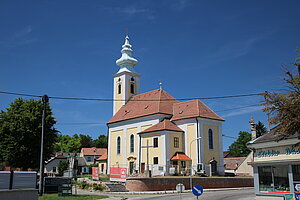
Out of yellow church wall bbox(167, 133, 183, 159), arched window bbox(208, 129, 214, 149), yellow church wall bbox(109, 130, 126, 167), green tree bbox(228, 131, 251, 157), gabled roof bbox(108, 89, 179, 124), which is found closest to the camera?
yellow church wall bbox(167, 133, 183, 159)

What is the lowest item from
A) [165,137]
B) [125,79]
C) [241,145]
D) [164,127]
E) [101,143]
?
[165,137]

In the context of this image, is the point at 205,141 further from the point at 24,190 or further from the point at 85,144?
the point at 85,144

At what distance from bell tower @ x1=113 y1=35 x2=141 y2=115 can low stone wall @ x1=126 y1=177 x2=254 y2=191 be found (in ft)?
88.5

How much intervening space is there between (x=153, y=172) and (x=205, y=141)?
838 centimetres

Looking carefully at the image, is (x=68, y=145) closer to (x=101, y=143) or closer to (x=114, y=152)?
(x=101, y=143)

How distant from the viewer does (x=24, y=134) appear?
1374 inches

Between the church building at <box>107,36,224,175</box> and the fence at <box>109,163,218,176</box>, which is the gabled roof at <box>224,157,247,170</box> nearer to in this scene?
the church building at <box>107,36,224,175</box>

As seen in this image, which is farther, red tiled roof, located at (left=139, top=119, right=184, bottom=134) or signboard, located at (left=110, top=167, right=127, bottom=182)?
red tiled roof, located at (left=139, top=119, right=184, bottom=134)

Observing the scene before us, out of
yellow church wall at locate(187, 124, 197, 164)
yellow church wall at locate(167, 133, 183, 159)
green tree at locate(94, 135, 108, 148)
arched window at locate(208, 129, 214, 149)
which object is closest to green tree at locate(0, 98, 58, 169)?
yellow church wall at locate(167, 133, 183, 159)

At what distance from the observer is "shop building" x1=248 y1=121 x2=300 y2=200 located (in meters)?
19.6

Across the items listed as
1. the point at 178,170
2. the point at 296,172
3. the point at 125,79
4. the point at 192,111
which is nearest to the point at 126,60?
the point at 125,79

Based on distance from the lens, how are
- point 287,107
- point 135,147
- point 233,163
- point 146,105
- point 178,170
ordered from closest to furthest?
point 287,107
point 178,170
point 135,147
point 146,105
point 233,163

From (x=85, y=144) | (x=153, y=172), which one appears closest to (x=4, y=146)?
(x=153, y=172)

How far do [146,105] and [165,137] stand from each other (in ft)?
32.0
